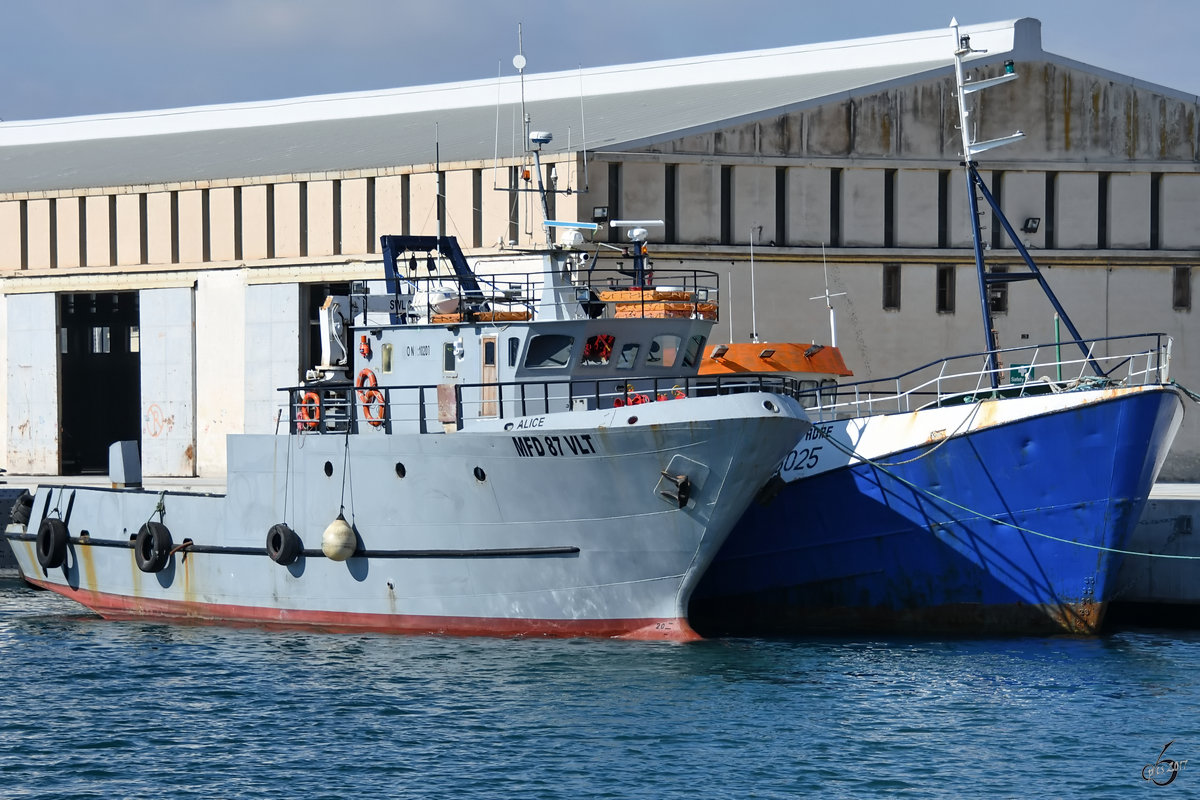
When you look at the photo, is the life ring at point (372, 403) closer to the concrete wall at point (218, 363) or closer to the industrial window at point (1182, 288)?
the concrete wall at point (218, 363)

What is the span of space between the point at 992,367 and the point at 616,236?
35.3ft

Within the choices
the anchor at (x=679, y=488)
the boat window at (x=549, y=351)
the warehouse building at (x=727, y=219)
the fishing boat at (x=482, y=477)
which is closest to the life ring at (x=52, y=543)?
A: the fishing boat at (x=482, y=477)

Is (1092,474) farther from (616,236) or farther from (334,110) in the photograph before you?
(334,110)

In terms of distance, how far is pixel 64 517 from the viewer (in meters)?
26.4

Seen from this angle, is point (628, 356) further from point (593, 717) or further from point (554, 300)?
point (593, 717)

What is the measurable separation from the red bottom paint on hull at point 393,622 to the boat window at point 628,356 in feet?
11.8

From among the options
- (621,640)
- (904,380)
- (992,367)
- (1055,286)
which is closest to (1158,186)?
(1055,286)

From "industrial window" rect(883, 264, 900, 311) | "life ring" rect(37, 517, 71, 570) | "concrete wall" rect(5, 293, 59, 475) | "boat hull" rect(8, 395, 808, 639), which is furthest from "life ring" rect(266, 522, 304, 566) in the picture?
"concrete wall" rect(5, 293, 59, 475)

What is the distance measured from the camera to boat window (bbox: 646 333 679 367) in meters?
23.0

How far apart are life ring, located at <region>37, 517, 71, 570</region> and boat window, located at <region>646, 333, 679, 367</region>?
33.1ft

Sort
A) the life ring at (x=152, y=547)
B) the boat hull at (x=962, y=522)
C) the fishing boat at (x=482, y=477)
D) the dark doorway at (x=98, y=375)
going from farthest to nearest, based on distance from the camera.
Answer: the dark doorway at (x=98, y=375)
the life ring at (x=152, y=547)
the boat hull at (x=962, y=522)
the fishing boat at (x=482, y=477)

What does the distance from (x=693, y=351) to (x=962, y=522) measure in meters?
4.42

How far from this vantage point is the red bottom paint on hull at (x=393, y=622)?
2142 centimetres

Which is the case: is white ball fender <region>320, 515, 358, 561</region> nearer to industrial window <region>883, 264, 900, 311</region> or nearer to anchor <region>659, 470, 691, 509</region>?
anchor <region>659, 470, 691, 509</region>
